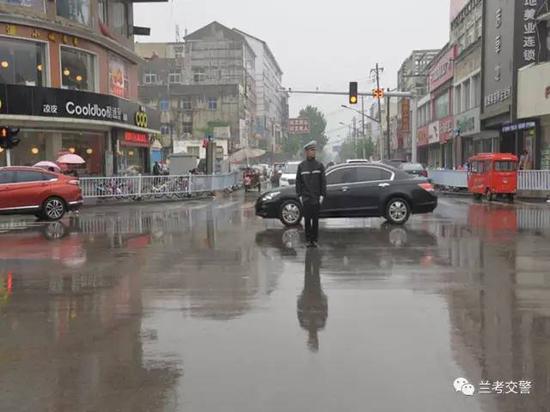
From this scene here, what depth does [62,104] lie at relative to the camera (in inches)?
1033

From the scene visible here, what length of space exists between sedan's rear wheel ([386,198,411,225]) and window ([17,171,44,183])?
32.8 feet

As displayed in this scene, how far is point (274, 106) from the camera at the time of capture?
12006 cm

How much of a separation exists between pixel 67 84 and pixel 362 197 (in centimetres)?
1759

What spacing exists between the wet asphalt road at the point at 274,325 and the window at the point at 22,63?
1544 cm

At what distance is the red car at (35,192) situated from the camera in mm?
17688

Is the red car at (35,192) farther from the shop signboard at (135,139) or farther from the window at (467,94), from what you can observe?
the window at (467,94)

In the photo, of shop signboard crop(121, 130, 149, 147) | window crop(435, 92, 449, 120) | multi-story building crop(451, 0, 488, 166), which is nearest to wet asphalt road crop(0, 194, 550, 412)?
shop signboard crop(121, 130, 149, 147)

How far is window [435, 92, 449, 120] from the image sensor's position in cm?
4882

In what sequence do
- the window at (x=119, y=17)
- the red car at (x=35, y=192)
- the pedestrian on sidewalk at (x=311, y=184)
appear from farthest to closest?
1. the window at (x=119, y=17)
2. the red car at (x=35, y=192)
3. the pedestrian on sidewalk at (x=311, y=184)

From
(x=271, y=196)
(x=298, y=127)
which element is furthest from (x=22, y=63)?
(x=298, y=127)

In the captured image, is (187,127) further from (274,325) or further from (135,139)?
(274,325)

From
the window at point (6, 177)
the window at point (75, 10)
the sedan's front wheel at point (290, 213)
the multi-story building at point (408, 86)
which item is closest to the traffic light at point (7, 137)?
the window at point (6, 177)

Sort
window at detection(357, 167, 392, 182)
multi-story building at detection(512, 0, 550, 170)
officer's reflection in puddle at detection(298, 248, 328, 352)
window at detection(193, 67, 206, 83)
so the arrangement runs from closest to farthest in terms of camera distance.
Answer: officer's reflection in puddle at detection(298, 248, 328, 352), window at detection(357, 167, 392, 182), multi-story building at detection(512, 0, 550, 170), window at detection(193, 67, 206, 83)

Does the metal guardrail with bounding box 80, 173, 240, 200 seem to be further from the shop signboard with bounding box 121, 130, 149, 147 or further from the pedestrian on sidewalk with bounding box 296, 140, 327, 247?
the pedestrian on sidewalk with bounding box 296, 140, 327, 247
